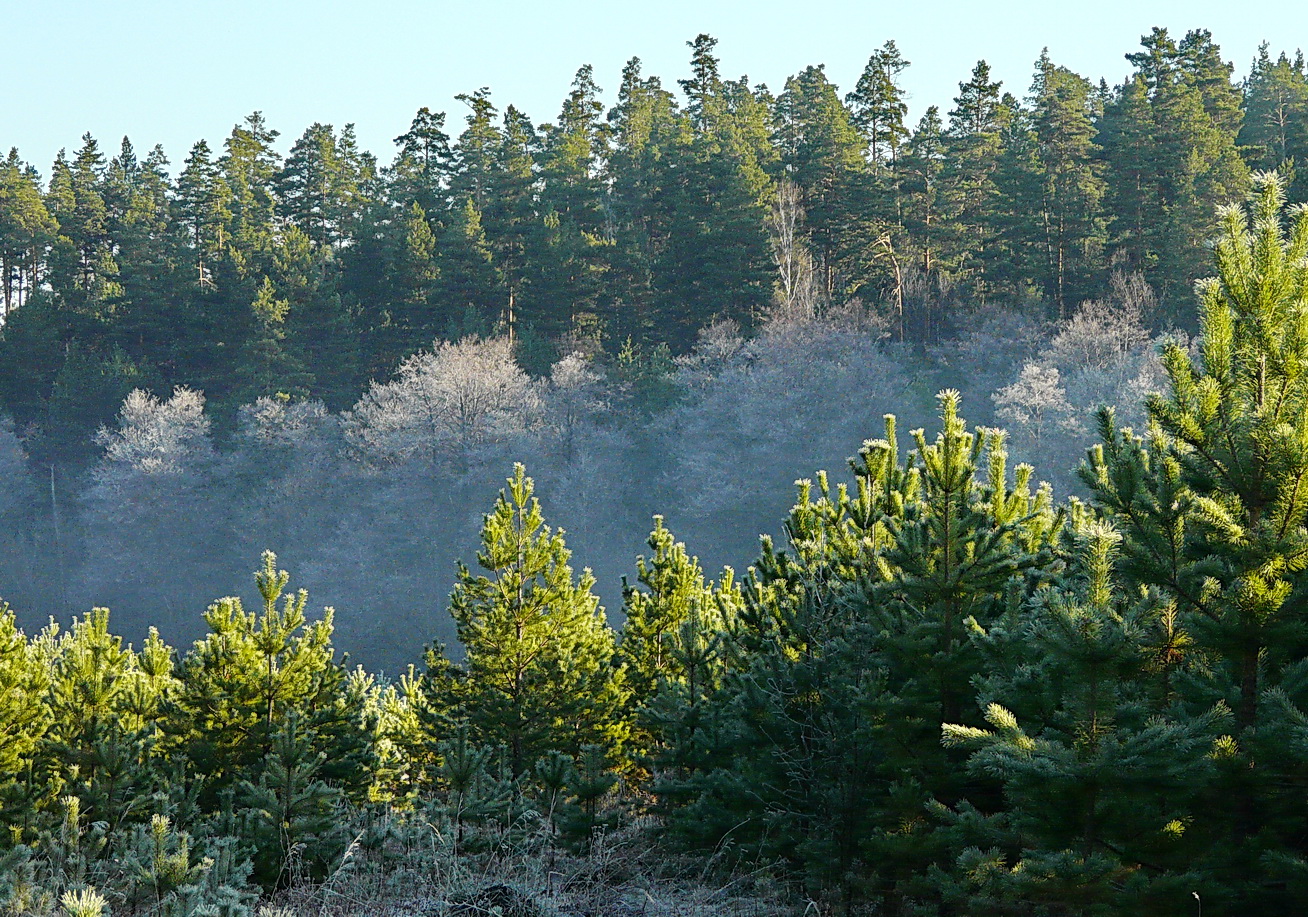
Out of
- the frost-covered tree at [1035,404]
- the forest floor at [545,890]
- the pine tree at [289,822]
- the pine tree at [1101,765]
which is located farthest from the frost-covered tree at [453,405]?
the pine tree at [1101,765]

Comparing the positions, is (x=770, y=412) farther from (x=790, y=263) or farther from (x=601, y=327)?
(x=601, y=327)

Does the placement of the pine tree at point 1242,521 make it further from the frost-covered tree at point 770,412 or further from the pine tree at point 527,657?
the frost-covered tree at point 770,412

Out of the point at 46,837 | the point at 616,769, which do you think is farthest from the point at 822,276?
the point at 46,837

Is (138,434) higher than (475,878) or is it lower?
higher

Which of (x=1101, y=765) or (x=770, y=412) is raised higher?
(x=770, y=412)

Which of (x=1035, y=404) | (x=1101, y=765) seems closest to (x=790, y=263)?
(x=1035, y=404)

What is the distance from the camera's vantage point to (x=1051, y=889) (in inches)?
Answer: 212

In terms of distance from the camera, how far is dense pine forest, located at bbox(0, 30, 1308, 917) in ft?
18.1

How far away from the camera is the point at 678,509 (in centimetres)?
4509

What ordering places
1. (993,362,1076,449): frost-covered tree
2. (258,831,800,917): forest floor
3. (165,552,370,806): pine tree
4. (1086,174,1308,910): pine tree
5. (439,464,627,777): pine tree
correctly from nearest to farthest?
(1086,174,1308,910): pine tree → (258,831,800,917): forest floor → (165,552,370,806): pine tree → (439,464,627,777): pine tree → (993,362,1076,449): frost-covered tree

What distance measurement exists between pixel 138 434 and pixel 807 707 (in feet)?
160

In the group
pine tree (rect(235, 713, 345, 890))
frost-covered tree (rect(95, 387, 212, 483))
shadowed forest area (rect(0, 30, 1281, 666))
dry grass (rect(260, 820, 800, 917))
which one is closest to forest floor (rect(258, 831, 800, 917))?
dry grass (rect(260, 820, 800, 917))

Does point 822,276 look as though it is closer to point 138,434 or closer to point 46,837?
point 138,434

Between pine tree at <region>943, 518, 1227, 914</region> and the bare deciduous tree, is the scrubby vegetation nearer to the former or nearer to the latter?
pine tree at <region>943, 518, 1227, 914</region>
